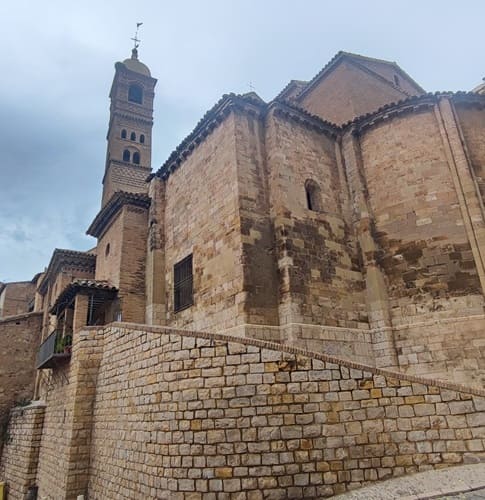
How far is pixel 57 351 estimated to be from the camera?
35.6 ft

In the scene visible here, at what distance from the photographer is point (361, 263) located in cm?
1098

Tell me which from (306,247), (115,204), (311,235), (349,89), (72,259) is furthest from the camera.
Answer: (72,259)

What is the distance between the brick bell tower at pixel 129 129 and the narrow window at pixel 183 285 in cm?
1425

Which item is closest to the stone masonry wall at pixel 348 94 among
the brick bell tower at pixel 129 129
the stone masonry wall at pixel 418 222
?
the stone masonry wall at pixel 418 222

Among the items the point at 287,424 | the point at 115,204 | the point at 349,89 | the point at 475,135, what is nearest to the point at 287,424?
the point at 287,424

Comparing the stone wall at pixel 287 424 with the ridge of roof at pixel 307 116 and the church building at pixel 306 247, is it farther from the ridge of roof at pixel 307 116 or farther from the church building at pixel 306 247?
the ridge of roof at pixel 307 116

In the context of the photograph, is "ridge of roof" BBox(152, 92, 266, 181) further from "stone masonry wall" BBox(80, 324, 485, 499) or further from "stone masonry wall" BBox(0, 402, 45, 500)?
"stone masonry wall" BBox(0, 402, 45, 500)

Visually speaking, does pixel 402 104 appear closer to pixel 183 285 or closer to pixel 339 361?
pixel 183 285

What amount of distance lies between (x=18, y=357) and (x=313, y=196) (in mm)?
14131

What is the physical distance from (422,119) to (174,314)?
908 centimetres

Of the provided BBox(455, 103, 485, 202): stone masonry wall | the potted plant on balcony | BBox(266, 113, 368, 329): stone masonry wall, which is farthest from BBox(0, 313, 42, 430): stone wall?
BBox(455, 103, 485, 202): stone masonry wall

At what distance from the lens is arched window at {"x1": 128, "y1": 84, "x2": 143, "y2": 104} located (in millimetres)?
28950

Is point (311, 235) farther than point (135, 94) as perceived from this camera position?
No

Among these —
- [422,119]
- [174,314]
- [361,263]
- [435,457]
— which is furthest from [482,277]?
[174,314]
